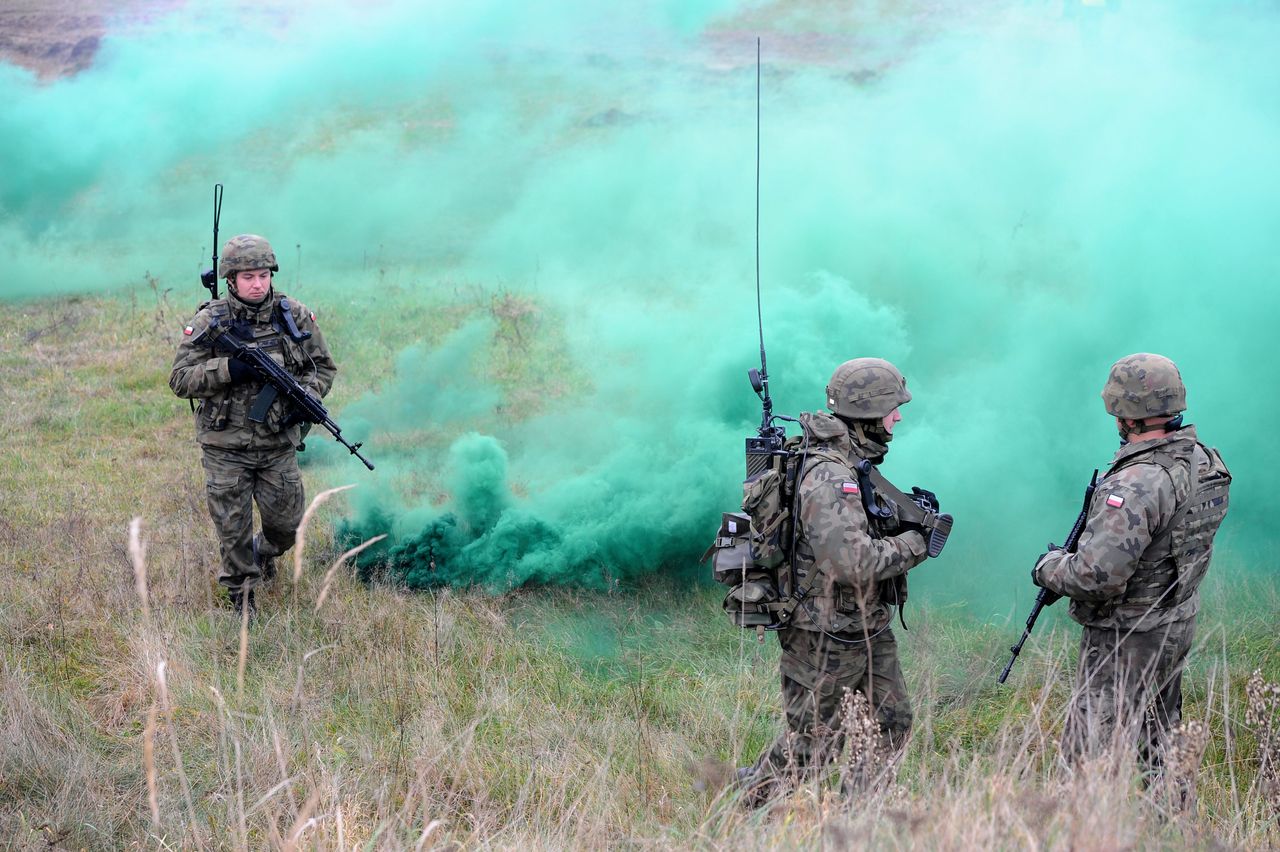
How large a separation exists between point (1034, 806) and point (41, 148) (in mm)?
15952

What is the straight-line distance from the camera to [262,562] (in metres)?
6.25

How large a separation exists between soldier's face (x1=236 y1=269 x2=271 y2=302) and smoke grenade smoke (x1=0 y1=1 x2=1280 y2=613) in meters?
1.66

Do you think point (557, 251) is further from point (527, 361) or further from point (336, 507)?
point (336, 507)

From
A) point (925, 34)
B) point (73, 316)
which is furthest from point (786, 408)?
point (73, 316)

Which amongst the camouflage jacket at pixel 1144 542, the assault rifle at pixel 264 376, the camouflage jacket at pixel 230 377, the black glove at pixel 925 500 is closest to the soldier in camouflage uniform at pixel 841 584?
the black glove at pixel 925 500

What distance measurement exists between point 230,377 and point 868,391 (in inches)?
137

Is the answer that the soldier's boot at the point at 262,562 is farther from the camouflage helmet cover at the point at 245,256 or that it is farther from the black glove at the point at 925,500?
the black glove at the point at 925,500

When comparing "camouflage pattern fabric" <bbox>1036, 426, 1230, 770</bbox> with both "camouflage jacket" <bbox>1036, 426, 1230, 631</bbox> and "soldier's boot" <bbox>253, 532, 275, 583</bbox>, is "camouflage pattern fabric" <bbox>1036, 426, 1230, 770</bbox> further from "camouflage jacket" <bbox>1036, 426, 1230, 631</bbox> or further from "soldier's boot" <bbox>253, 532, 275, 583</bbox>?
"soldier's boot" <bbox>253, 532, 275, 583</bbox>

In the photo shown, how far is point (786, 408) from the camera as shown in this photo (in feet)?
23.5

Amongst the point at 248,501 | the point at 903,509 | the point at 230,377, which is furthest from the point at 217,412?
the point at 903,509

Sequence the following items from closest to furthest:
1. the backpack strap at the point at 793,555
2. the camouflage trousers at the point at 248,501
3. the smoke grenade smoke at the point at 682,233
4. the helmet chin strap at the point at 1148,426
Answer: the backpack strap at the point at 793,555
the helmet chin strap at the point at 1148,426
the camouflage trousers at the point at 248,501
the smoke grenade smoke at the point at 682,233

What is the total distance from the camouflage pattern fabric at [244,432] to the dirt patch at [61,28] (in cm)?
1152

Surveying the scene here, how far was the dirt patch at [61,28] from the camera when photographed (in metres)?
15.2

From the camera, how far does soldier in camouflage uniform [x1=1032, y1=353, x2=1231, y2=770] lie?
3.79m
